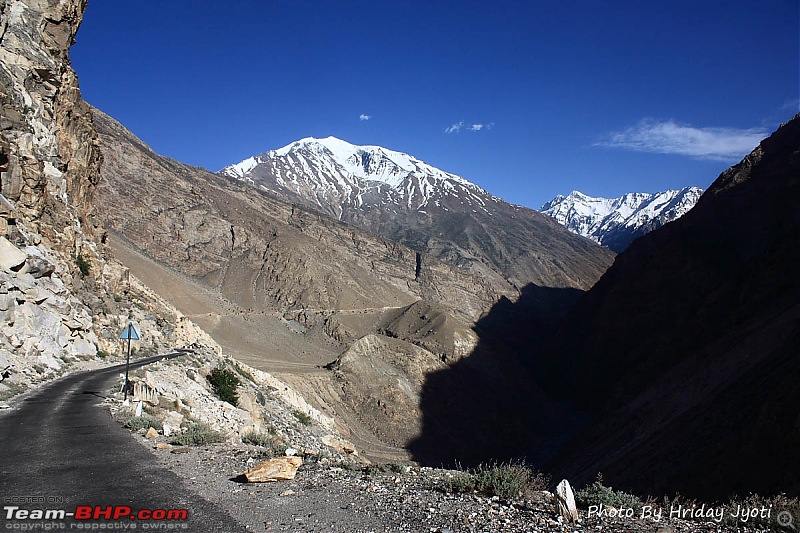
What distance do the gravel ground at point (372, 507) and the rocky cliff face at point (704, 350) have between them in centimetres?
948

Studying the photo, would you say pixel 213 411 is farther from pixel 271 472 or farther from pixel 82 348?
pixel 271 472

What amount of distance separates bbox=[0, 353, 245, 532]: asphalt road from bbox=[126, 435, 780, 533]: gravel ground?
0.35 m

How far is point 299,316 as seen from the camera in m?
70.2

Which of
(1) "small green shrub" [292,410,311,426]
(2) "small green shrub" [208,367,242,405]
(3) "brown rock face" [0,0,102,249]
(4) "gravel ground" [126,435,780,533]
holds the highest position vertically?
(3) "brown rock face" [0,0,102,249]

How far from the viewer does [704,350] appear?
29.0 m

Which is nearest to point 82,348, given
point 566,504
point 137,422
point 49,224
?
point 49,224

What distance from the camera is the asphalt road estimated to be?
4.82 meters

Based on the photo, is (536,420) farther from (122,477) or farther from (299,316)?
(122,477)

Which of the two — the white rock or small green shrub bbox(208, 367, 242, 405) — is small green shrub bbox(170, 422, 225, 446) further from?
the white rock

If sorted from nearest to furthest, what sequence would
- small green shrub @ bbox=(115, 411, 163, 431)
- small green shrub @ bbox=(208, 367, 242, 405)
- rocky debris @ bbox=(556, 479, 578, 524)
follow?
rocky debris @ bbox=(556, 479, 578, 524) < small green shrub @ bbox=(115, 411, 163, 431) < small green shrub @ bbox=(208, 367, 242, 405)

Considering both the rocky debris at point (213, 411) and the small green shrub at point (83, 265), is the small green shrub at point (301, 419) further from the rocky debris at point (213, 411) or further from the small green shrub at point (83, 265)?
the small green shrub at point (83, 265)

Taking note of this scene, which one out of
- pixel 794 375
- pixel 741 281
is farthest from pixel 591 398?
pixel 794 375

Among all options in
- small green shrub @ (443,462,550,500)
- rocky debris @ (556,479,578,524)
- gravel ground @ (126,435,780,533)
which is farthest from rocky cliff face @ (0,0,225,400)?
rocky debris @ (556,479,578,524)

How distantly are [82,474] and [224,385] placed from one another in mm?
14648
